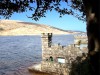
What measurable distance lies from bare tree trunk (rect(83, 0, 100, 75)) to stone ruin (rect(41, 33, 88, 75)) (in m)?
26.6

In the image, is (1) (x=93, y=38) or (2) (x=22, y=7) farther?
(2) (x=22, y=7)

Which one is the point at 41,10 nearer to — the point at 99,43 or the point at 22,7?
the point at 22,7

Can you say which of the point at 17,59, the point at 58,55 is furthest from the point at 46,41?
the point at 17,59

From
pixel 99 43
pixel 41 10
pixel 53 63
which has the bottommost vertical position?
pixel 53 63

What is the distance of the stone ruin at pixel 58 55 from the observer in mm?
34719

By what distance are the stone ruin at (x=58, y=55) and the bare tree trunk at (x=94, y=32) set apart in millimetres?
26586

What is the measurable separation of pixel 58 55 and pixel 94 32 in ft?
98.6

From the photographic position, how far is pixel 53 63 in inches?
1446

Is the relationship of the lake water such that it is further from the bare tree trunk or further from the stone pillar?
the bare tree trunk

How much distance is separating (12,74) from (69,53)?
1510 cm

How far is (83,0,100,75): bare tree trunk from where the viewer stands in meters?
7.23

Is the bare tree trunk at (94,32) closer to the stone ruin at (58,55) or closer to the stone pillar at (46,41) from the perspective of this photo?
the stone ruin at (58,55)

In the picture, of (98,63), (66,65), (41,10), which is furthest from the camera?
(66,65)

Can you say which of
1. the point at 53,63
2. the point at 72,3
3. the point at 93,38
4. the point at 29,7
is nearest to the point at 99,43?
the point at 93,38
